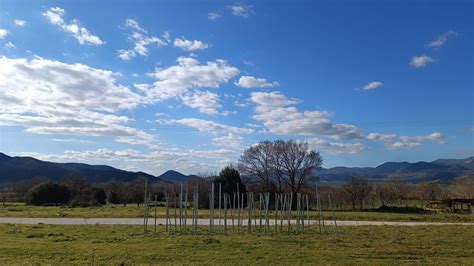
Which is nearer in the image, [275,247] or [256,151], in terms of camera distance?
[275,247]

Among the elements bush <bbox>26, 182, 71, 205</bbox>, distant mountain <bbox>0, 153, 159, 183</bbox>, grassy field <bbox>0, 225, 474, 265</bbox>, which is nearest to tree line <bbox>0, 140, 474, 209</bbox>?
bush <bbox>26, 182, 71, 205</bbox>

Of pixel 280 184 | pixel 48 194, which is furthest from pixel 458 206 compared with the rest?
pixel 48 194

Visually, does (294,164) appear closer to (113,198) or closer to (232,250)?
(113,198)

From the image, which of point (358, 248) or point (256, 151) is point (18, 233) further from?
point (256, 151)

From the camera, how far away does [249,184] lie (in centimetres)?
6756

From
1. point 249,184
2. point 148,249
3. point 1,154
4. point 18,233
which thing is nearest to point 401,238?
point 148,249

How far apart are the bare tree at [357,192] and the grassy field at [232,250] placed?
4732 centimetres

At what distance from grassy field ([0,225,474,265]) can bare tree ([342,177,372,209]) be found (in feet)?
155

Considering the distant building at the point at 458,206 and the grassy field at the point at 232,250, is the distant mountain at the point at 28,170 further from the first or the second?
the grassy field at the point at 232,250

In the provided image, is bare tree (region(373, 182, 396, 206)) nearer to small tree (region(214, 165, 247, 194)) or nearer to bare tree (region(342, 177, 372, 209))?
bare tree (region(342, 177, 372, 209))

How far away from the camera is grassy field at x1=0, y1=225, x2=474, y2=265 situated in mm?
13078

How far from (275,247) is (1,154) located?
209771 millimetres

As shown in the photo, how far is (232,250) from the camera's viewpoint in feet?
50.0

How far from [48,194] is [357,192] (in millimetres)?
44066
